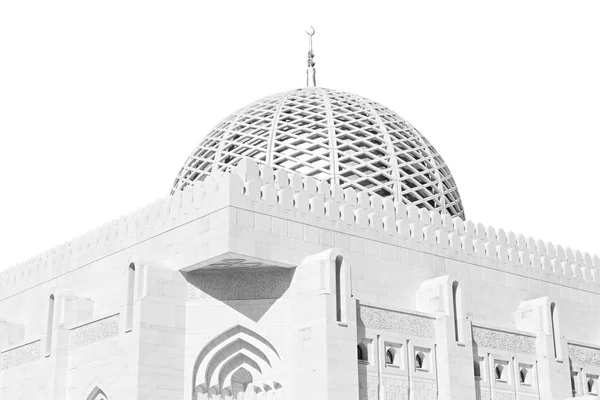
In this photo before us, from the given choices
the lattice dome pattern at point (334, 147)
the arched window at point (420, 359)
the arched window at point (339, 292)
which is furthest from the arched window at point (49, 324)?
the arched window at point (420, 359)

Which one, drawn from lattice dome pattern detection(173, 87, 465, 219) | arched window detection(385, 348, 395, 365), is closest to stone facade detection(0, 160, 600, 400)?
arched window detection(385, 348, 395, 365)

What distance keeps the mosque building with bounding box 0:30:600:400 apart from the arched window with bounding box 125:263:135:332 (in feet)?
0.07

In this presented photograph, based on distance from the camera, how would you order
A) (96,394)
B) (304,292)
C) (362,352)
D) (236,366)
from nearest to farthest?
(304,292) → (362,352) → (236,366) → (96,394)

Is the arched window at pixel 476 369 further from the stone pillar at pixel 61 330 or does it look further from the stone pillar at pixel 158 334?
the stone pillar at pixel 61 330

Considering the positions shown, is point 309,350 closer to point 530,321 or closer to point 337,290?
point 337,290

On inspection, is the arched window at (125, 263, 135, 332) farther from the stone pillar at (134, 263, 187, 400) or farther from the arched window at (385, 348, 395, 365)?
the arched window at (385, 348, 395, 365)

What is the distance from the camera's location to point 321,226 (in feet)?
47.3

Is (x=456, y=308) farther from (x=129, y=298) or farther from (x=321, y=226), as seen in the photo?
(x=129, y=298)

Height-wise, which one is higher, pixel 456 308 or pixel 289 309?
pixel 456 308

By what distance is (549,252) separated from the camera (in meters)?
17.7

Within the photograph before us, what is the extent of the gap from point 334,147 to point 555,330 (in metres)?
4.97

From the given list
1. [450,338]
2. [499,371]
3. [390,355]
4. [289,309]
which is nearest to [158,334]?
[289,309]

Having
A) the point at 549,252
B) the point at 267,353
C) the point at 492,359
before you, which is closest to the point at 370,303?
the point at 267,353

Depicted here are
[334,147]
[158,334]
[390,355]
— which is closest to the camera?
[158,334]
